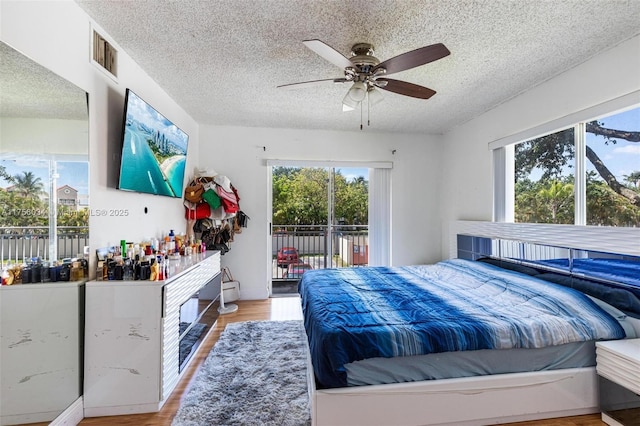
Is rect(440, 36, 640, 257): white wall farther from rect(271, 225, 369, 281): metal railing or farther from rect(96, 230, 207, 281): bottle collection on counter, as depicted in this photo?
rect(96, 230, 207, 281): bottle collection on counter

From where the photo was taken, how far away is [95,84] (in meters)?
1.87

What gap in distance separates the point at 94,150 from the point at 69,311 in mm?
1023

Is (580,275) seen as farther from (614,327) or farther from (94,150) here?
(94,150)

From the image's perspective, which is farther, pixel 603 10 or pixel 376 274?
pixel 376 274

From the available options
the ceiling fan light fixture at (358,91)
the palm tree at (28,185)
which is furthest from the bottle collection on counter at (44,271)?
the ceiling fan light fixture at (358,91)

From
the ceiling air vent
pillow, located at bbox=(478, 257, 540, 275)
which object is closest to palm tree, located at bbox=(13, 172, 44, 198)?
the ceiling air vent

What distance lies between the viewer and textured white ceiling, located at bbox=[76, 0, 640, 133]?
5.51 ft

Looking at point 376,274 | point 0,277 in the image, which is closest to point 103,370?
point 0,277

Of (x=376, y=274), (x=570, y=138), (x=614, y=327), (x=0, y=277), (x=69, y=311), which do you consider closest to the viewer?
(x=0, y=277)

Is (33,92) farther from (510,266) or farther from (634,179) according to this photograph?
(510,266)

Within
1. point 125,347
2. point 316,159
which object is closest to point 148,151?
point 125,347

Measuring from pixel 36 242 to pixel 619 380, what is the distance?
330 centimetres

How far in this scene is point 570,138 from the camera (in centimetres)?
244

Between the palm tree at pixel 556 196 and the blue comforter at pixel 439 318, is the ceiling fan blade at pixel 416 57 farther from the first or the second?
the palm tree at pixel 556 196
